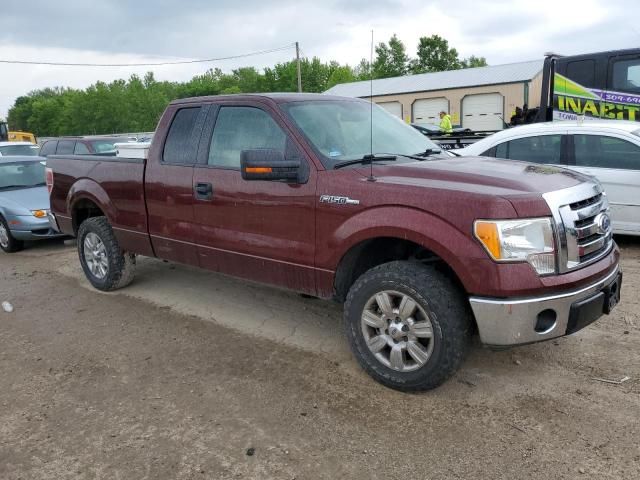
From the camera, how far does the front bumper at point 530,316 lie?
310cm

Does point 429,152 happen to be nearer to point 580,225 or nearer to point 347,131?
point 347,131

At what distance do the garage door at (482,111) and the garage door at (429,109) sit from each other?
136 centimetres

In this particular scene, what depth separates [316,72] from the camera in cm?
7162

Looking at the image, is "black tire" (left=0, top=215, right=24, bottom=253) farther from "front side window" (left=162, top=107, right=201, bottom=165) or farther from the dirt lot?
"front side window" (left=162, top=107, right=201, bottom=165)

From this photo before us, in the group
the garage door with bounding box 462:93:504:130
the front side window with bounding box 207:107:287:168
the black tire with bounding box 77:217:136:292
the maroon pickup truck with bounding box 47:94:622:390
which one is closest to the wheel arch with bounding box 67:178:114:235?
the black tire with bounding box 77:217:136:292

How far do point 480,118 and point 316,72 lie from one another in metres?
40.5

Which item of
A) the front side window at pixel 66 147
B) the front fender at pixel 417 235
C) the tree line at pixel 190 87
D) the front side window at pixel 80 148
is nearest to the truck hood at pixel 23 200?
the front side window at pixel 80 148

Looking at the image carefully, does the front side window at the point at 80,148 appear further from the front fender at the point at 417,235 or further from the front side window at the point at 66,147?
the front fender at the point at 417,235

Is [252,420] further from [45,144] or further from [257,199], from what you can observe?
[45,144]

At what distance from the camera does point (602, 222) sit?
363 cm

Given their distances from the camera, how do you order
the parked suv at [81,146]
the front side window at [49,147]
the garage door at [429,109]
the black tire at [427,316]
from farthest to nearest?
the garage door at [429,109]
the front side window at [49,147]
the parked suv at [81,146]
the black tire at [427,316]

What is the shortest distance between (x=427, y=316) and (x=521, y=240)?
2.28ft

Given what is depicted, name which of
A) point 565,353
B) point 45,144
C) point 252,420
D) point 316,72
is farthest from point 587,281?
point 316,72

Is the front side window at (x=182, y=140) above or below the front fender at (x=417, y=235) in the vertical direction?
above
